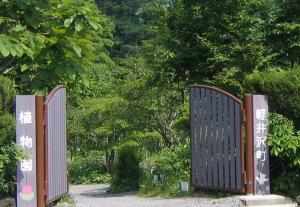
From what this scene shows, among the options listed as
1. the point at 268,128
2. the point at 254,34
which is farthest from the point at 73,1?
the point at 254,34

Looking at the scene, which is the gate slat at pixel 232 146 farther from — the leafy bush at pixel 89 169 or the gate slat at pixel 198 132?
the leafy bush at pixel 89 169

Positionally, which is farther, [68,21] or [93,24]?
[68,21]

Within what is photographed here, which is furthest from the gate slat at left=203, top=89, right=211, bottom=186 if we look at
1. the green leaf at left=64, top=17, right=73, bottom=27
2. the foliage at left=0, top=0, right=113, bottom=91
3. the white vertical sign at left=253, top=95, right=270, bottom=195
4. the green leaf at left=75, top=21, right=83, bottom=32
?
the green leaf at left=64, top=17, right=73, bottom=27

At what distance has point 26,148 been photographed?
10.4m

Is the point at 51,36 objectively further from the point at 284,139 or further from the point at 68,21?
the point at 284,139

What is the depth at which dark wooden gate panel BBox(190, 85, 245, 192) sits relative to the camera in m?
11.7

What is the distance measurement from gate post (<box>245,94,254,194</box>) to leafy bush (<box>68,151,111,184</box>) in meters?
14.4

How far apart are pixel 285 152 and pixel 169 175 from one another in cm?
338

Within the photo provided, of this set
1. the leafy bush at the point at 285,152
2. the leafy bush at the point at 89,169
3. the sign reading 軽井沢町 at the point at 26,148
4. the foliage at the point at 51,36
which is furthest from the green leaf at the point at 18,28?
the leafy bush at the point at 89,169

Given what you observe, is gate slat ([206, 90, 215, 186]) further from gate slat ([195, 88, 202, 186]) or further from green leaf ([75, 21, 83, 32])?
green leaf ([75, 21, 83, 32])

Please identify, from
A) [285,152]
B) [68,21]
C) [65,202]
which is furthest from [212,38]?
[65,202]

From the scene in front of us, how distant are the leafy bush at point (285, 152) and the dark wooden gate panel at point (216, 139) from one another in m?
0.69

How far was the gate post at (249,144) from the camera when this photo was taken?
11.6 meters

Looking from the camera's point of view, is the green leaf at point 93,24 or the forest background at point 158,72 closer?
the green leaf at point 93,24
